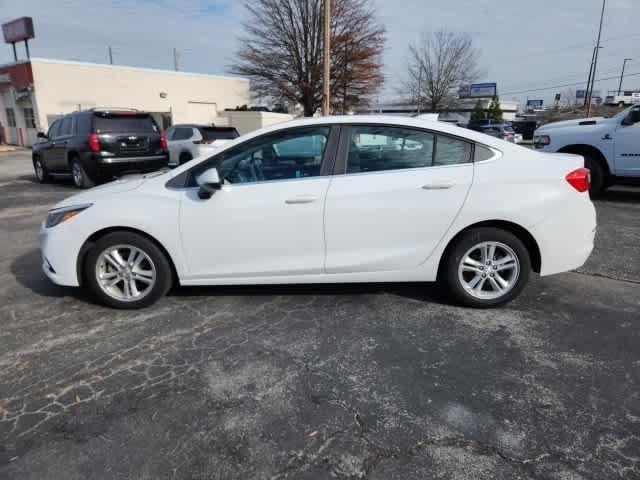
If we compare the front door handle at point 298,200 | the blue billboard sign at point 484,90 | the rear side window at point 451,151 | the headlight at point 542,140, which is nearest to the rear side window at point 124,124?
the front door handle at point 298,200

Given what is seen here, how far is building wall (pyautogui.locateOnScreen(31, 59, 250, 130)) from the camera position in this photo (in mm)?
25016

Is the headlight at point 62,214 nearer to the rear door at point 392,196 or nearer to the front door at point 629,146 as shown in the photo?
the rear door at point 392,196

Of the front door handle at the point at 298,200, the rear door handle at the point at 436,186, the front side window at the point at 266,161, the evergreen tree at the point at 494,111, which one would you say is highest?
the evergreen tree at the point at 494,111

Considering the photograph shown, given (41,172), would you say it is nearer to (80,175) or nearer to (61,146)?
(61,146)

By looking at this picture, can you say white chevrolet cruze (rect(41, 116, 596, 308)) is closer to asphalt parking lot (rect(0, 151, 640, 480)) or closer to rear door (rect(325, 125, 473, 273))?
rear door (rect(325, 125, 473, 273))

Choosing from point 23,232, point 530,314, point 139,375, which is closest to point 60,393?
point 139,375

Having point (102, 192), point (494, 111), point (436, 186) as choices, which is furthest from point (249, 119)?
point (494, 111)

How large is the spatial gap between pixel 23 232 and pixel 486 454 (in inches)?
276

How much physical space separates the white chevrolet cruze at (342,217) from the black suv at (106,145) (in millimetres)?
6492

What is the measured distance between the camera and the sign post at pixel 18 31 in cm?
2666

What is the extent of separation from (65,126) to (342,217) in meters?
9.66

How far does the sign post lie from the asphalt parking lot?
2980 centimetres

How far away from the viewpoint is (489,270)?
3.66 metres

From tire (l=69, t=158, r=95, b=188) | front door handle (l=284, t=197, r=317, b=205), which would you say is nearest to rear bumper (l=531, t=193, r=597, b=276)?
front door handle (l=284, t=197, r=317, b=205)
